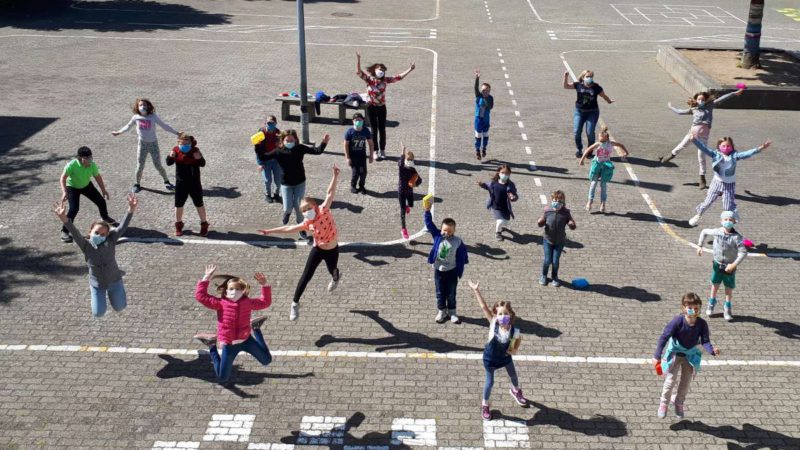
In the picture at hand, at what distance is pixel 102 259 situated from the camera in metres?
10.0

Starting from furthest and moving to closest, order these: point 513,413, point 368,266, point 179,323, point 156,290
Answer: point 368,266, point 156,290, point 179,323, point 513,413

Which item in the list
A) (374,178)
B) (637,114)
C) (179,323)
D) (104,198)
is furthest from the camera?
(637,114)

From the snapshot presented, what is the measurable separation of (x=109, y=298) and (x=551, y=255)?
22.3 feet

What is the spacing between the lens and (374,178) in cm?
1666

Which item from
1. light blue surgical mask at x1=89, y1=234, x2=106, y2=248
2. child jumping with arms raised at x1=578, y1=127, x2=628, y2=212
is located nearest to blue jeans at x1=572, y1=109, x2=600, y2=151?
child jumping with arms raised at x1=578, y1=127, x2=628, y2=212

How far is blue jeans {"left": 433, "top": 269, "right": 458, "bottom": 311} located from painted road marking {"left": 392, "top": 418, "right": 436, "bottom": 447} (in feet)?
7.84

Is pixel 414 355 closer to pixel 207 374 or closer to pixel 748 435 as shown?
pixel 207 374

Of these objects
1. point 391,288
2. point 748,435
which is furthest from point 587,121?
point 748,435

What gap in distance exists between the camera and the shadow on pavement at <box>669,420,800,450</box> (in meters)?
8.43

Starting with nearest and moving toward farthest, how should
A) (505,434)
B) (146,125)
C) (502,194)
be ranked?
(505,434)
(502,194)
(146,125)

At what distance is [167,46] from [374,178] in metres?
16.2

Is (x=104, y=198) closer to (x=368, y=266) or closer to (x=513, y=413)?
(x=368, y=266)

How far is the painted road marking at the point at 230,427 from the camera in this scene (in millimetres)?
8484

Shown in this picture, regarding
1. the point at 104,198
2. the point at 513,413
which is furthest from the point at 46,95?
the point at 513,413
